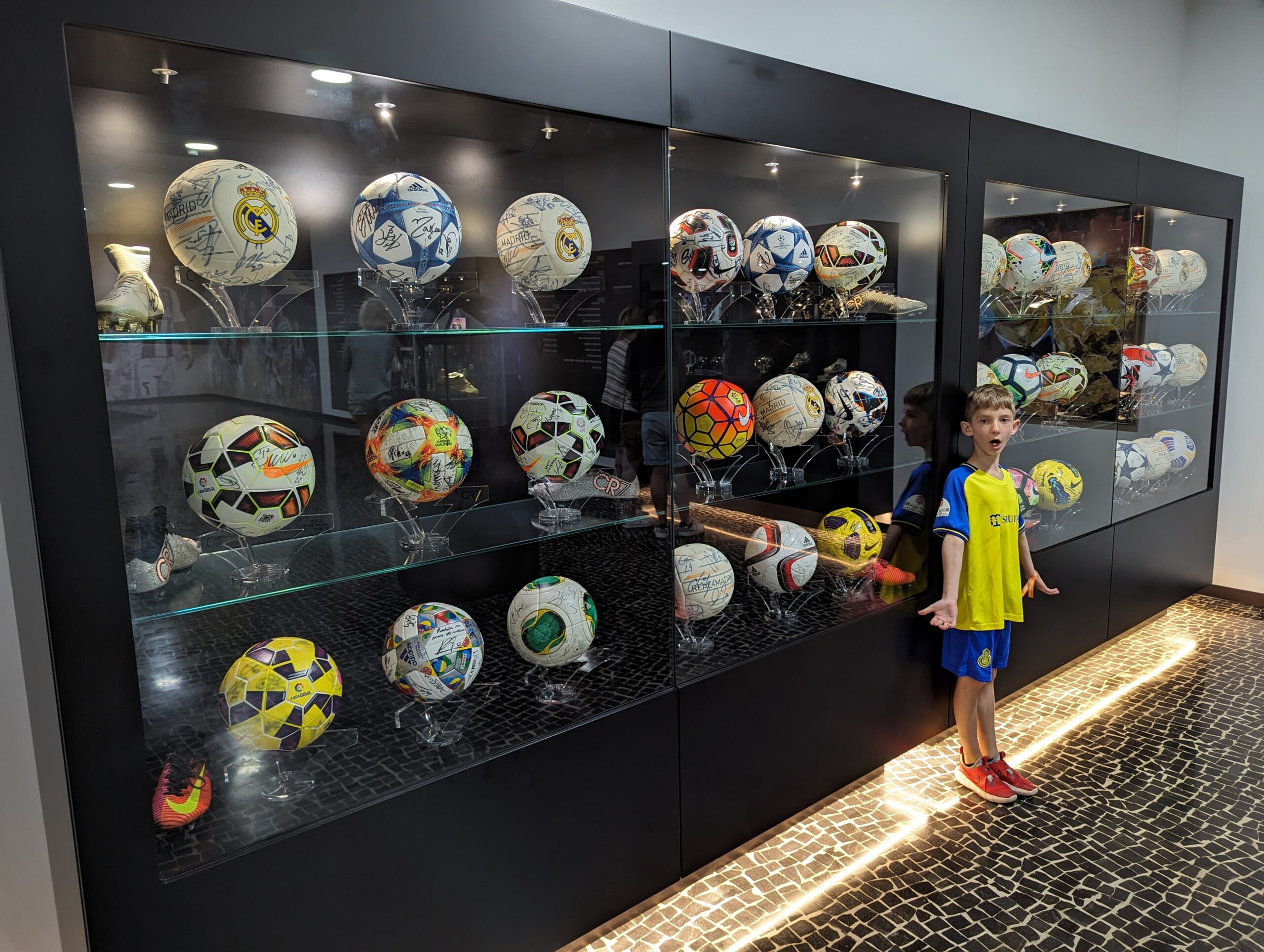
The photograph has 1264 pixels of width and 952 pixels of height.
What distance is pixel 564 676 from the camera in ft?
6.49

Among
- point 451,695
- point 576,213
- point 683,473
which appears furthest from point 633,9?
point 451,695

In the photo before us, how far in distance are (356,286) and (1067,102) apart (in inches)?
130

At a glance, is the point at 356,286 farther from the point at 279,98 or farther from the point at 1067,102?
the point at 1067,102

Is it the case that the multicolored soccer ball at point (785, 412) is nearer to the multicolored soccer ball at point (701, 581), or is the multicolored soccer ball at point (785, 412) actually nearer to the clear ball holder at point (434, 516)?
the multicolored soccer ball at point (701, 581)

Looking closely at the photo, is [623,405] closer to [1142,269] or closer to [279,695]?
[279,695]

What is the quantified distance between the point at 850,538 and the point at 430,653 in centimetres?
134

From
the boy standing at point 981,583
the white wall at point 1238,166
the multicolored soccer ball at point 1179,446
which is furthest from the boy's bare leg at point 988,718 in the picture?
the white wall at point 1238,166

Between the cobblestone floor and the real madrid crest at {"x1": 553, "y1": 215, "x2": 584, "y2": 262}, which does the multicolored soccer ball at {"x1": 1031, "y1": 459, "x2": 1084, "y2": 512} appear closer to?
the cobblestone floor

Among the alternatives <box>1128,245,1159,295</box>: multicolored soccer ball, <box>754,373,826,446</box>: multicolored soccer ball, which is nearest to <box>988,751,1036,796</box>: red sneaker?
<box>754,373,826,446</box>: multicolored soccer ball

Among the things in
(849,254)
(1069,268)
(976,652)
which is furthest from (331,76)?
(1069,268)

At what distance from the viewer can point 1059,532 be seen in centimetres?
316

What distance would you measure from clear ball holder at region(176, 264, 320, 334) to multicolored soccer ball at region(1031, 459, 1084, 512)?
8.76ft

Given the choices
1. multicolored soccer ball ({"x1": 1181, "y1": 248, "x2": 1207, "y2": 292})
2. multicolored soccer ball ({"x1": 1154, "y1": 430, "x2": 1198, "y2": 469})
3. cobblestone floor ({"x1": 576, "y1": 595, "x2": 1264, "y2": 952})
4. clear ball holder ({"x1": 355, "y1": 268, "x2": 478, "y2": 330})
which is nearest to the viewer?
clear ball holder ({"x1": 355, "y1": 268, "x2": 478, "y2": 330})

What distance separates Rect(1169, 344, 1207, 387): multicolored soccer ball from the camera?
3727 mm
